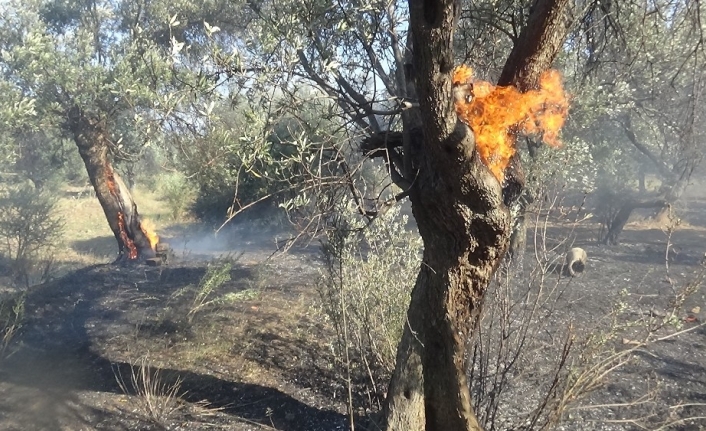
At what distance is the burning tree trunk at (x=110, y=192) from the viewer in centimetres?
1205

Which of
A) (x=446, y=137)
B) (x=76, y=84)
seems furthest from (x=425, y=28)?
(x=76, y=84)

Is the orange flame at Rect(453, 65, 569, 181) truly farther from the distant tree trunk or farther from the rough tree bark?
the distant tree trunk

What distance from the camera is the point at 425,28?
308 centimetres

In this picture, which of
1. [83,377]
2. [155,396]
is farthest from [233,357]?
[83,377]

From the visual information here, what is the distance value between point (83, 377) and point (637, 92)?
14860 mm

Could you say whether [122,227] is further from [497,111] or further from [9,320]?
[497,111]

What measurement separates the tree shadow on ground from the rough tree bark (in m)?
1.56

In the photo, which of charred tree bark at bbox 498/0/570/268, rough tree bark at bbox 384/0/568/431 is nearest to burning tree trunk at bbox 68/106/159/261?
rough tree bark at bbox 384/0/568/431

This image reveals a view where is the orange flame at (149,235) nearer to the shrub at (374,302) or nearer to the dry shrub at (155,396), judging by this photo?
→ the dry shrub at (155,396)

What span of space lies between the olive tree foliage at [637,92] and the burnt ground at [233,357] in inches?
94.8

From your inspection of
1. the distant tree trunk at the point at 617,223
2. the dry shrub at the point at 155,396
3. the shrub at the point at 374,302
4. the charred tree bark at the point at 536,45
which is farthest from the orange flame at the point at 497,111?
the distant tree trunk at the point at 617,223

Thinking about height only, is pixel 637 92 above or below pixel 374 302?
above

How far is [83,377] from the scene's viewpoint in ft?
21.8

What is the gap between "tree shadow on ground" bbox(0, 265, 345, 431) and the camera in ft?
18.3
